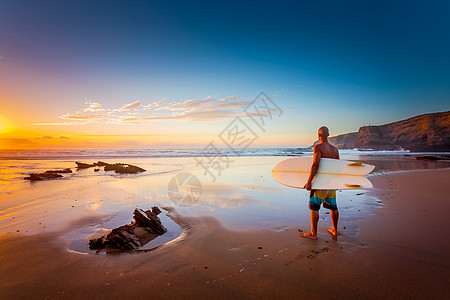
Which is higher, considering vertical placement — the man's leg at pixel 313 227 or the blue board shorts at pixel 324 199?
the blue board shorts at pixel 324 199

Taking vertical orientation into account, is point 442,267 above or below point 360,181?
below

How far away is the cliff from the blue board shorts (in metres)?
54.1

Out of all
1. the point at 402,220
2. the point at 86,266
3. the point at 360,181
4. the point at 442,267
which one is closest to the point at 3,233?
the point at 86,266

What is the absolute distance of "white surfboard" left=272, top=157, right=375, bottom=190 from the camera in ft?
13.0

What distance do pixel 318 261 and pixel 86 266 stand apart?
3279 millimetres

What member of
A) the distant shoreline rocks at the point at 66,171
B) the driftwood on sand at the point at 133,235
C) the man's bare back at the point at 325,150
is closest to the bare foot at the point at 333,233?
the man's bare back at the point at 325,150

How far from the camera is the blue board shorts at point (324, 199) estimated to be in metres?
3.95

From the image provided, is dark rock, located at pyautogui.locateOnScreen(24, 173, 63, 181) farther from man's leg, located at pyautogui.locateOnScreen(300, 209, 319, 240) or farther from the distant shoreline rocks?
man's leg, located at pyautogui.locateOnScreen(300, 209, 319, 240)

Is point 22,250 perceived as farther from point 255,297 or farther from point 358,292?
point 358,292

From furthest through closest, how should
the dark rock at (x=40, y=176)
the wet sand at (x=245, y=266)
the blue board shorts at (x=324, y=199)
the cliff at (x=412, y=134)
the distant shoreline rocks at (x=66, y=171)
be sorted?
the cliff at (x=412, y=134)
the distant shoreline rocks at (x=66, y=171)
the dark rock at (x=40, y=176)
the blue board shorts at (x=324, y=199)
the wet sand at (x=245, y=266)

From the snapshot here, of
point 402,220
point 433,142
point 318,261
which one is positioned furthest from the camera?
point 433,142

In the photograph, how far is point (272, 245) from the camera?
3559 millimetres

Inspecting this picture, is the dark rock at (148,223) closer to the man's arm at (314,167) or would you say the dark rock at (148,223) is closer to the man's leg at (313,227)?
the man's leg at (313,227)

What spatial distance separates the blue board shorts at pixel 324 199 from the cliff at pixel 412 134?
2129 inches
